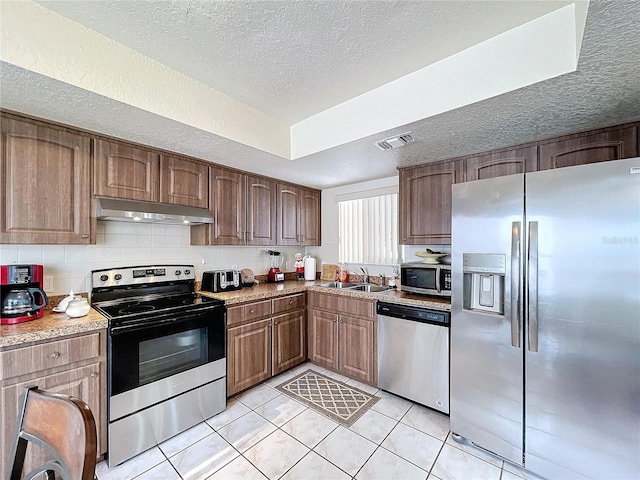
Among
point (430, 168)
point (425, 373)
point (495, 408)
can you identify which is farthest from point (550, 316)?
point (430, 168)

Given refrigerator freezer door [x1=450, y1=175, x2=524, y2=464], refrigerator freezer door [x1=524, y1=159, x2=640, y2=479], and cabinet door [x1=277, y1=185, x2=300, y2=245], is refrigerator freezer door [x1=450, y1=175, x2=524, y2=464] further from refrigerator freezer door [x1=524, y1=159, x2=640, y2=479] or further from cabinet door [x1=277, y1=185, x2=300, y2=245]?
cabinet door [x1=277, y1=185, x2=300, y2=245]

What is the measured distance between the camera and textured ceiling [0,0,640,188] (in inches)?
49.0

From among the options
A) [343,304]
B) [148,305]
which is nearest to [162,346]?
[148,305]

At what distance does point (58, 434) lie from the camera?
2.59 feet

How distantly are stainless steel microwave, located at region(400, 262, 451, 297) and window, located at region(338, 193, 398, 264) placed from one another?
564 mm

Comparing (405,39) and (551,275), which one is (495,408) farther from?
(405,39)

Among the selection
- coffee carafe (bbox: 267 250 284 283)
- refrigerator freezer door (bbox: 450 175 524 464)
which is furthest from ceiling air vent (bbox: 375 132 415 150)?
coffee carafe (bbox: 267 250 284 283)

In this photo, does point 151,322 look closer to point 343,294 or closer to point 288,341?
point 288,341

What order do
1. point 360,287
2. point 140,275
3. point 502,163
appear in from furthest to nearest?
point 360,287, point 140,275, point 502,163

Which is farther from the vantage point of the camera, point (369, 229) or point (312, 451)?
point (369, 229)

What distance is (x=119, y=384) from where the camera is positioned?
5.84 feet

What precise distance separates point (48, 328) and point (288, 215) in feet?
7.81

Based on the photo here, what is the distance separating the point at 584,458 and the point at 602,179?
150 centimetres

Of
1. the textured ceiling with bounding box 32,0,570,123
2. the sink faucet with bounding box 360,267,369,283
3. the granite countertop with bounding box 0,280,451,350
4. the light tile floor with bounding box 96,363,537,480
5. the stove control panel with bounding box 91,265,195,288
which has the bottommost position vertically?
the light tile floor with bounding box 96,363,537,480
